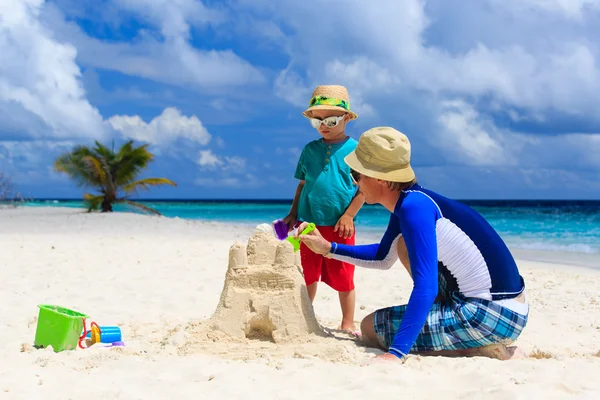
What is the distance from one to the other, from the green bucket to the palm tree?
15328 mm

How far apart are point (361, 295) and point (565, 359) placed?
8.98ft

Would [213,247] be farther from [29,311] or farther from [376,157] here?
[376,157]

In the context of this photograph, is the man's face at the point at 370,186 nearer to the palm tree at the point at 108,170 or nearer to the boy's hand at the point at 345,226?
the boy's hand at the point at 345,226

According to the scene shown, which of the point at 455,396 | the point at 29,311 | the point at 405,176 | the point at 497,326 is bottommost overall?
the point at 29,311

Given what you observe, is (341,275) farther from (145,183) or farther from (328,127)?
(145,183)

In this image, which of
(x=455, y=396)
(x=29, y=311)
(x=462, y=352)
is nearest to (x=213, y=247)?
(x=29, y=311)

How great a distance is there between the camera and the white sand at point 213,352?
269 cm

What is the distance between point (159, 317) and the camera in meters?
4.66

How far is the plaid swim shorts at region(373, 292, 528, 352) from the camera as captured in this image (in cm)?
315

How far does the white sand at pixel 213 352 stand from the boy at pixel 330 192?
41 centimetres

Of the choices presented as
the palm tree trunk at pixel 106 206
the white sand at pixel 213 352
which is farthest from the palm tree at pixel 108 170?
the white sand at pixel 213 352

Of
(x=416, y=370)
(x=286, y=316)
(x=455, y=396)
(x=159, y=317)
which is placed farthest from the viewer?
(x=159, y=317)

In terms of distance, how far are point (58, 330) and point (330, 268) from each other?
173 centimetres

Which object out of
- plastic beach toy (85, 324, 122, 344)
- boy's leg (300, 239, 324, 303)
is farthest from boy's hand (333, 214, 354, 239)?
plastic beach toy (85, 324, 122, 344)
